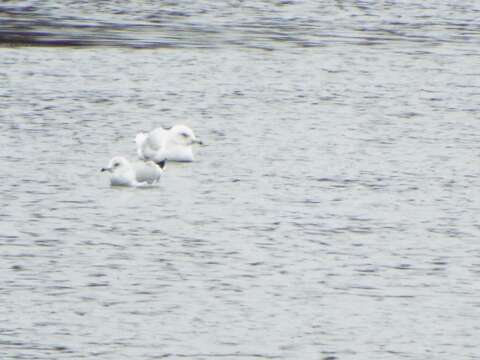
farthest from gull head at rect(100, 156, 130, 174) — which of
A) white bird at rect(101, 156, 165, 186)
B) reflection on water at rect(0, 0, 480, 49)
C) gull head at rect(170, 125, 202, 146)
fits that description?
reflection on water at rect(0, 0, 480, 49)

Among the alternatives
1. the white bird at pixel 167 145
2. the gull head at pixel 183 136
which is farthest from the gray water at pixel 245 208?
the gull head at pixel 183 136

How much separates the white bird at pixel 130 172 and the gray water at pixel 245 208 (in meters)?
0.22

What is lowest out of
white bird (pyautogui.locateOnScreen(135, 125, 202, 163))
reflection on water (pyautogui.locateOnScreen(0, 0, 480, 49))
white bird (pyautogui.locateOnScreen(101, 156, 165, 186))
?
reflection on water (pyautogui.locateOnScreen(0, 0, 480, 49))

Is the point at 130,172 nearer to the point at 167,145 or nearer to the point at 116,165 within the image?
the point at 116,165

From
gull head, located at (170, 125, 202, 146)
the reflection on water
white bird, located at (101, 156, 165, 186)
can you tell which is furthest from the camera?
the reflection on water

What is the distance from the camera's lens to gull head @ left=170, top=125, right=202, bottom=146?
74.0 feet

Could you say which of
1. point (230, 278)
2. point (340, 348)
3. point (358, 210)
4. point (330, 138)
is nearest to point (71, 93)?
point (330, 138)

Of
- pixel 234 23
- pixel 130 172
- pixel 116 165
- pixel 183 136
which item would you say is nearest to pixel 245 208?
pixel 130 172

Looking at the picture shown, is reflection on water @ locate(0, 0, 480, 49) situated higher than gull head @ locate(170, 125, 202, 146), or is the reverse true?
gull head @ locate(170, 125, 202, 146)

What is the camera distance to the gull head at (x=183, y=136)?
22567 mm

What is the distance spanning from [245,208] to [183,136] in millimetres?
4057

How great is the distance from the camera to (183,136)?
22750 millimetres

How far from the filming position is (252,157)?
74.0ft

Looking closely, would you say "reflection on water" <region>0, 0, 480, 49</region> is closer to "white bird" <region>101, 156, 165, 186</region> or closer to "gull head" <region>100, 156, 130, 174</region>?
"white bird" <region>101, 156, 165, 186</region>
